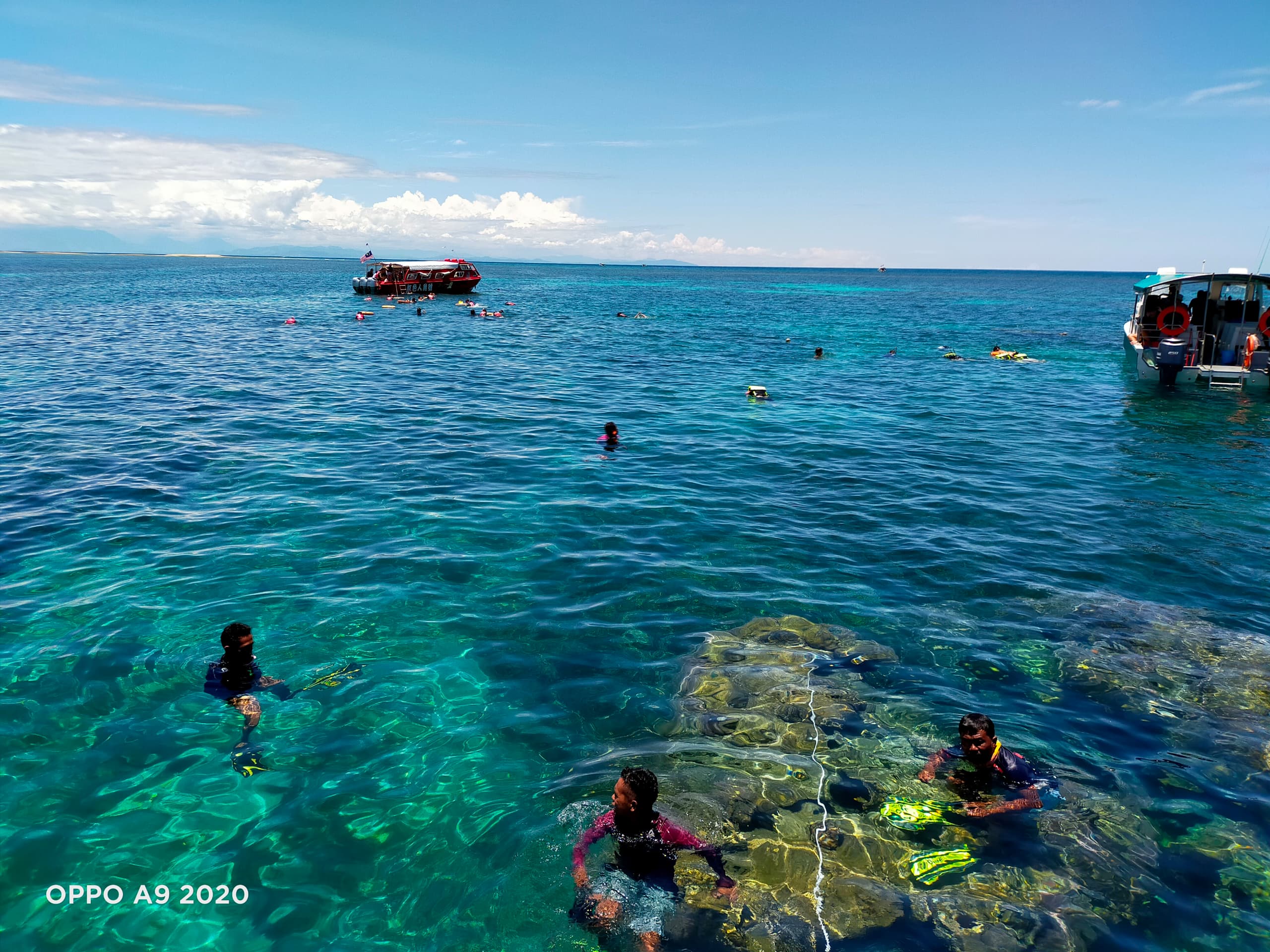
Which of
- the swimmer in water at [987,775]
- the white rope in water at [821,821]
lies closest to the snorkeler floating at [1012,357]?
the white rope in water at [821,821]

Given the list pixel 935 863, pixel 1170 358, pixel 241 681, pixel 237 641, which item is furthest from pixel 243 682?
pixel 1170 358

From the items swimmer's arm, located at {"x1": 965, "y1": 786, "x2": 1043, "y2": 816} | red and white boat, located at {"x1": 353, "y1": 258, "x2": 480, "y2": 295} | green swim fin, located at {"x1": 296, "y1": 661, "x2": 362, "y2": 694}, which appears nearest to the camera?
swimmer's arm, located at {"x1": 965, "y1": 786, "x2": 1043, "y2": 816}

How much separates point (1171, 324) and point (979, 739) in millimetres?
36112

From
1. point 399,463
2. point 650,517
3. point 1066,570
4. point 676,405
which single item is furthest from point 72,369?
point 1066,570

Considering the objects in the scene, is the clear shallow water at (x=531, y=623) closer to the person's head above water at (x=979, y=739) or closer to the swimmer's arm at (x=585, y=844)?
the swimmer's arm at (x=585, y=844)

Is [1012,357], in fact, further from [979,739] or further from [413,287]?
[413,287]

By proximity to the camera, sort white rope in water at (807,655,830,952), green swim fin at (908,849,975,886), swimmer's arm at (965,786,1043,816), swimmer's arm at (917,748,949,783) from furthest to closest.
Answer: swimmer's arm at (917,748,949,783) < swimmer's arm at (965,786,1043,816) < green swim fin at (908,849,975,886) < white rope in water at (807,655,830,952)

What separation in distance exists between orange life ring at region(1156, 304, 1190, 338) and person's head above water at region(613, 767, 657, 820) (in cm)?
3884

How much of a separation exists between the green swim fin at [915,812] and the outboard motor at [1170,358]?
1357 inches

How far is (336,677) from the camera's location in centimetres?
1061

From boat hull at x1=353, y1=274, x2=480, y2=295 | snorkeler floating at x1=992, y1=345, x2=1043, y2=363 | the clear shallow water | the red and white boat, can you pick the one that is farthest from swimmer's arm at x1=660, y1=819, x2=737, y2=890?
boat hull at x1=353, y1=274, x2=480, y2=295

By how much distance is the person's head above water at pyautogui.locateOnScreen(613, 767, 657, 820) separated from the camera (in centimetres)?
673

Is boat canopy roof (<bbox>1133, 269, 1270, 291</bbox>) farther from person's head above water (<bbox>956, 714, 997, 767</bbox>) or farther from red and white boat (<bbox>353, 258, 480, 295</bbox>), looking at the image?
red and white boat (<bbox>353, 258, 480, 295</bbox>)

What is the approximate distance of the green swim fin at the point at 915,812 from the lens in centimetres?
785
